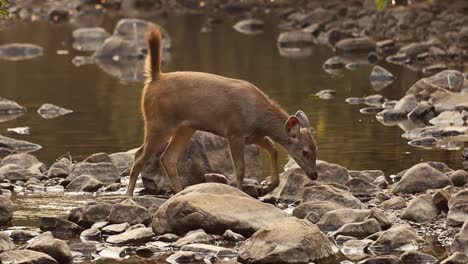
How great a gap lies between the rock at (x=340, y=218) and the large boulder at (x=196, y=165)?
2789 mm

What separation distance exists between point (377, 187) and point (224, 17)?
126 feet

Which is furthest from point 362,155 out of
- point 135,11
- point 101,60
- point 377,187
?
point 135,11

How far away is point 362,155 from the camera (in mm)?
18219

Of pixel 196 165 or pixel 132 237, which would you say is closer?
pixel 132 237

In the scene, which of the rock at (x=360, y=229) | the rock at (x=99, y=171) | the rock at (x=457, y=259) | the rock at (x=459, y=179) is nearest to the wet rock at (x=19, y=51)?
the rock at (x=99, y=171)

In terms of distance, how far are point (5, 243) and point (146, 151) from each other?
9.78 feet

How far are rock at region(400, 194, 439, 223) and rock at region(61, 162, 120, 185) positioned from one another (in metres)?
4.28

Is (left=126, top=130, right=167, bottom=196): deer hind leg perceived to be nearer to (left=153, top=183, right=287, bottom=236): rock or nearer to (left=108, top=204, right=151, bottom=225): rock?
(left=108, top=204, right=151, bottom=225): rock

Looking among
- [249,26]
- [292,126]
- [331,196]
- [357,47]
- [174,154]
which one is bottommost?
[249,26]

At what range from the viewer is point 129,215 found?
1303cm

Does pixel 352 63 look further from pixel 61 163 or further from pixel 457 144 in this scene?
pixel 61 163

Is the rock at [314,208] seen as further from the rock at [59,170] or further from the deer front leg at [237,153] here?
the rock at [59,170]

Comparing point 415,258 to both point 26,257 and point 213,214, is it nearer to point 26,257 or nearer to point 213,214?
point 213,214

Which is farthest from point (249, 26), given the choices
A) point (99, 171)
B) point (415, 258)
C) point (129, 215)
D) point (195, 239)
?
point (415, 258)
